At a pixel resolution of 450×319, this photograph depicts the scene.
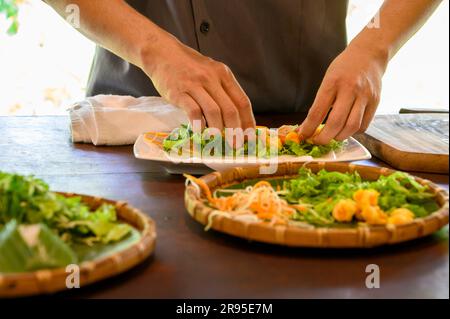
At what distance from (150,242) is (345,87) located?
0.94 meters

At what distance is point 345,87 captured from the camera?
6.33 ft

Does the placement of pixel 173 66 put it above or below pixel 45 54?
below

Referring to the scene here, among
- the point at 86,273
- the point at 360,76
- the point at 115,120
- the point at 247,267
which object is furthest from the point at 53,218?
the point at 360,76

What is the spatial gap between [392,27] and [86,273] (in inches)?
57.8

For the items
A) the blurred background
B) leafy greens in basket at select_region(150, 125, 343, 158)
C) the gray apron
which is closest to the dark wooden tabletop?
leafy greens in basket at select_region(150, 125, 343, 158)

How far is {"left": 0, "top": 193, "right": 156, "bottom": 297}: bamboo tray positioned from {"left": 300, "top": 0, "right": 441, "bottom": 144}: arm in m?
0.82

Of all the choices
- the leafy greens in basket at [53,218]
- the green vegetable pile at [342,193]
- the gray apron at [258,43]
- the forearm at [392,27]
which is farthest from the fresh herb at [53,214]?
the gray apron at [258,43]

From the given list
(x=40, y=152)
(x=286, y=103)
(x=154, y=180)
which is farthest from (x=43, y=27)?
(x=154, y=180)

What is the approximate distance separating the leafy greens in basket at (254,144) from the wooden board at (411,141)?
0.44 ft

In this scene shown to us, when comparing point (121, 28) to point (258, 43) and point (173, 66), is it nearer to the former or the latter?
point (173, 66)

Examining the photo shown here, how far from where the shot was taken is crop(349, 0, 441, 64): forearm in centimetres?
210

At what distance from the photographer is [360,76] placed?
6.48ft

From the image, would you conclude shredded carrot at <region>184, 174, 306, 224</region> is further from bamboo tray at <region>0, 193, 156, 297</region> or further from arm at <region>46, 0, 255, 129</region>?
arm at <region>46, 0, 255, 129</region>
